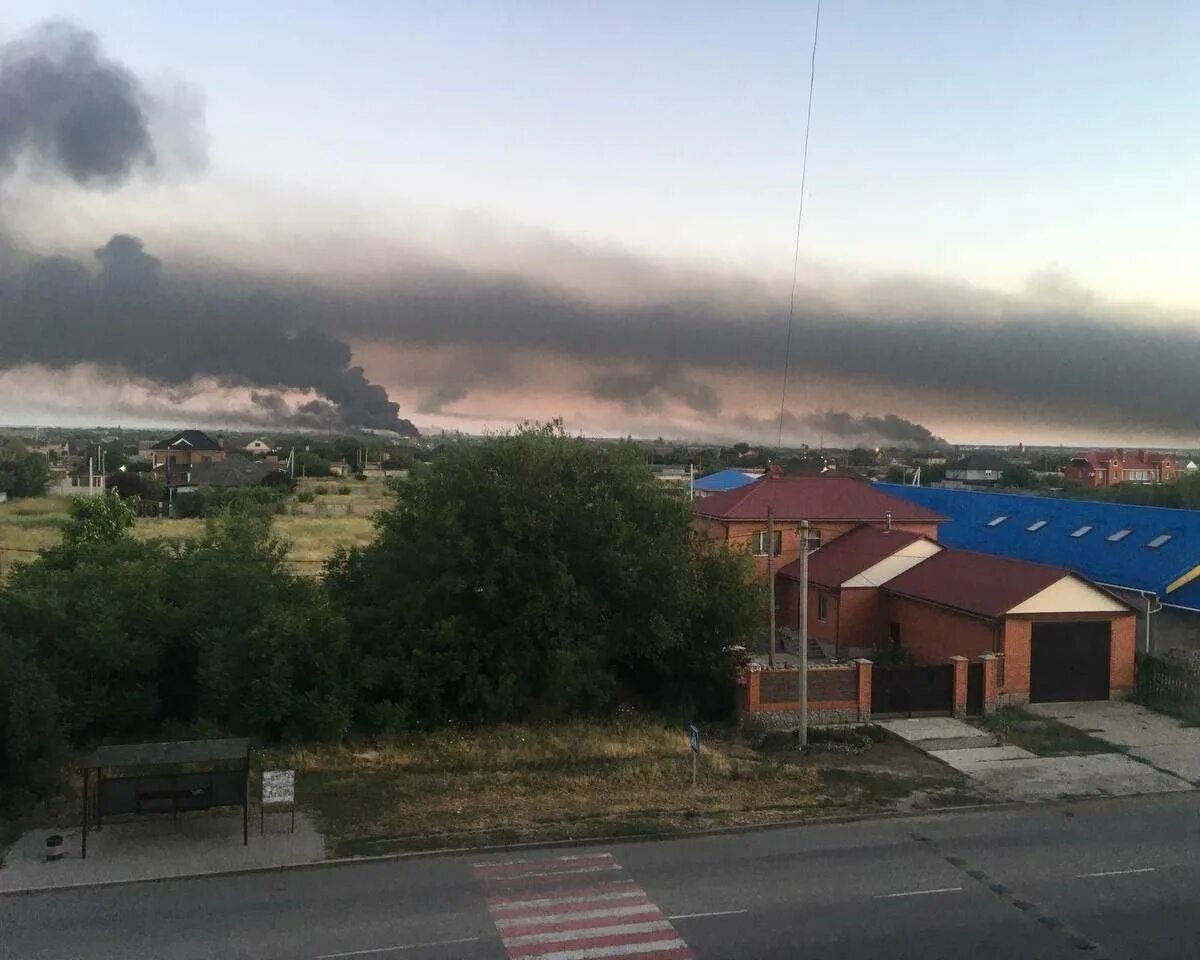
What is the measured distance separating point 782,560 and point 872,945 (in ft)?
84.7

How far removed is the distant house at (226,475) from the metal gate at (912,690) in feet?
257

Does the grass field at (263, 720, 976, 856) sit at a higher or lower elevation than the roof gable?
lower

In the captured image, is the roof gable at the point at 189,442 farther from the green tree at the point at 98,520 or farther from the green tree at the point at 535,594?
the green tree at the point at 535,594

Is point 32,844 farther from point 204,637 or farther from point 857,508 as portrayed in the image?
point 857,508

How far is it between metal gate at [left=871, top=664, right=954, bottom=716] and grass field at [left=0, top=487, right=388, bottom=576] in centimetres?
2496

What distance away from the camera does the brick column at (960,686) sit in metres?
22.7

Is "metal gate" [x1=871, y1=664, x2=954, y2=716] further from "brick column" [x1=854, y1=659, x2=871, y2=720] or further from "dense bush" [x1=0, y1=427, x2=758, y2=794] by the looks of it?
"dense bush" [x1=0, y1=427, x2=758, y2=794]

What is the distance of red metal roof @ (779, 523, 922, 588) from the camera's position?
30.9 m

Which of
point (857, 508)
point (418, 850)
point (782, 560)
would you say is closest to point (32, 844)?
point (418, 850)

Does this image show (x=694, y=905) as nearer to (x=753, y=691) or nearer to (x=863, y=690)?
(x=753, y=691)

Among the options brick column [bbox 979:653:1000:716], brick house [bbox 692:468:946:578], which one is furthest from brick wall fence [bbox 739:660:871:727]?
brick house [bbox 692:468:946:578]

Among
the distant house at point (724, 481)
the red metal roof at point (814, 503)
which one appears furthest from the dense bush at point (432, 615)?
the distant house at point (724, 481)

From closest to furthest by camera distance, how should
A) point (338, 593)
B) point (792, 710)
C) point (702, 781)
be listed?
point (702, 781) → point (792, 710) → point (338, 593)

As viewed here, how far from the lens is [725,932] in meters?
10.6
